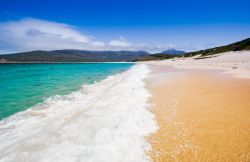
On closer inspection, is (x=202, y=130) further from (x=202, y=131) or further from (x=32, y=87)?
(x=32, y=87)

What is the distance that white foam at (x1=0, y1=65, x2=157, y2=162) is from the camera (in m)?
4.64

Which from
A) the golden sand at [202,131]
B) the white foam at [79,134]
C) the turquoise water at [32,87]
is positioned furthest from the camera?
the turquoise water at [32,87]

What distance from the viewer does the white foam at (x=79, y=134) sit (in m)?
4.64

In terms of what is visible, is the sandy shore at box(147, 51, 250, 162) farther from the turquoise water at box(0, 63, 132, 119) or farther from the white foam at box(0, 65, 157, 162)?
the turquoise water at box(0, 63, 132, 119)

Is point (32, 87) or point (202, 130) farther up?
point (202, 130)

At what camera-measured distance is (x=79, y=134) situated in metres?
5.95

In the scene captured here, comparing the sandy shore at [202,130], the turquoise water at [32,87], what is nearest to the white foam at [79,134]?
the sandy shore at [202,130]

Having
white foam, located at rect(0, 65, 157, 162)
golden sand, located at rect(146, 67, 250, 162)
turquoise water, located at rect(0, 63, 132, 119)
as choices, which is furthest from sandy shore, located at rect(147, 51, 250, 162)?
turquoise water, located at rect(0, 63, 132, 119)

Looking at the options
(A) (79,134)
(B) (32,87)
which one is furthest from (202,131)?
(B) (32,87)

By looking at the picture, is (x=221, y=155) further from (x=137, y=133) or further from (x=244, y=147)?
(x=137, y=133)

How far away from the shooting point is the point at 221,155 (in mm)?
4355

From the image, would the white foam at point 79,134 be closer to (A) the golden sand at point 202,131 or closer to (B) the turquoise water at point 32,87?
(A) the golden sand at point 202,131

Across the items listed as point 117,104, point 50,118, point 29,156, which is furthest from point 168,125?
point 50,118

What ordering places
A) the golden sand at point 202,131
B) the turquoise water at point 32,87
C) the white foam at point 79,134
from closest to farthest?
the golden sand at point 202,131 → the white foam at point 79,134 → the turquoise water at point 32,87
